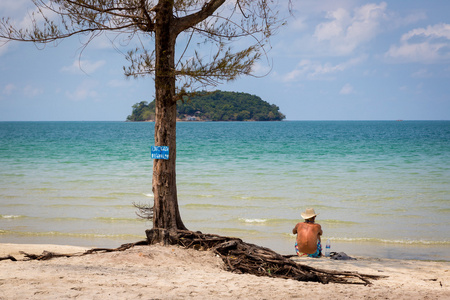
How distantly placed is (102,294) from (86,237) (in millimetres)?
5683

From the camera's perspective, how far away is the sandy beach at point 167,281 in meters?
4.52

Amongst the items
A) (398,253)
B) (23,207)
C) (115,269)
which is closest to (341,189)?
(398,253)

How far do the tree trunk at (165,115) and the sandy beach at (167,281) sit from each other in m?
0.64

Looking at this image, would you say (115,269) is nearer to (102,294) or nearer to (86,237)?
(102,294)

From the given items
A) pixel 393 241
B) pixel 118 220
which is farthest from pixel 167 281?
pixel 118 220

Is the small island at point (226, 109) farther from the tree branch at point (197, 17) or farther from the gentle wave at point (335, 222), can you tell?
the tree branch at point (197, 17)

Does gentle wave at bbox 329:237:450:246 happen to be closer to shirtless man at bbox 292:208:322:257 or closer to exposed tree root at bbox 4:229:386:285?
shirtless man at bbox 292:208:322:257

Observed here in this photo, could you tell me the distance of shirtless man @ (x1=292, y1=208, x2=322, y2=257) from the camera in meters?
7.38

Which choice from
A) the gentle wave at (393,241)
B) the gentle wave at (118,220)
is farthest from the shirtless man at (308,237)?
the gentle wave at (118,220)

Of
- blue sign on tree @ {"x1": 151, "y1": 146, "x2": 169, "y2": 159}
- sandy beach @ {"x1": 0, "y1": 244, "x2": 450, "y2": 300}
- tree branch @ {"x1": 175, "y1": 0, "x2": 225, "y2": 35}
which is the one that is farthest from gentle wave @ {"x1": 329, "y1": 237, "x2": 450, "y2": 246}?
tree branch @ {"x1": 175, "y1": 0, "x2": 225, "y2": 35}

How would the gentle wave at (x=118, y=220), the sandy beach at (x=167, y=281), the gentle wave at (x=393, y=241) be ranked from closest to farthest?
the sandy beach at (x=167, y=281) → the gentle wave at (x=393, y=241) → the gentle wave at (x=118, y=220)

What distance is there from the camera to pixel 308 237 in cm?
745

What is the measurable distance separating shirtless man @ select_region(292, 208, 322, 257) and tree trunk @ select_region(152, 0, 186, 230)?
2107 millimetres

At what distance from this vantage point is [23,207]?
12680 millimetres
